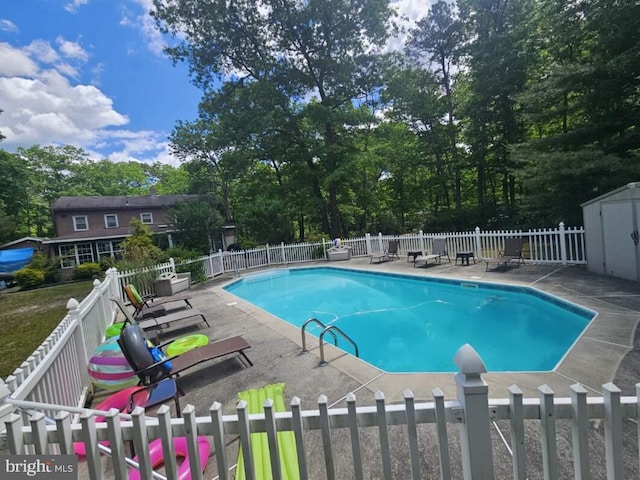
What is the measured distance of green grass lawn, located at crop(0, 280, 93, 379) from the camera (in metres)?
5.92

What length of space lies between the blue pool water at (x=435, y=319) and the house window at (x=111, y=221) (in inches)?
760

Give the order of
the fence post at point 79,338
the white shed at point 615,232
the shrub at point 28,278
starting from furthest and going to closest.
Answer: the shrub at point 28,278 → the white shed at point 615,232 → the fence post at point 79,338

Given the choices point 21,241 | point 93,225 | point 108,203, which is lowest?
point 21,241

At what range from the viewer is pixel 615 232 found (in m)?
6.58

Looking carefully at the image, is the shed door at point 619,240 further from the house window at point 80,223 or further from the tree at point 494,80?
the house window at point 80,223

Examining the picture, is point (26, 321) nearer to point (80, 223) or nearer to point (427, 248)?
point (427, 248)

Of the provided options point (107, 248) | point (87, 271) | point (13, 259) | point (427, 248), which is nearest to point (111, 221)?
point (107, 248)

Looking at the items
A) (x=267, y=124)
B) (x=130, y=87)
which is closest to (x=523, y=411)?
(x=267, y=124)

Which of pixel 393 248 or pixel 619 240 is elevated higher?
pixel 619 240

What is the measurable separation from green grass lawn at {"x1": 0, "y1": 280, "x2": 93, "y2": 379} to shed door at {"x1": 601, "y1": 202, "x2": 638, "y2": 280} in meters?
11.9

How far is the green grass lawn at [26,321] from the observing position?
5.92m

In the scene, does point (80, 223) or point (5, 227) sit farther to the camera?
point (5, 227)

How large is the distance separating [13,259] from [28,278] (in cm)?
591

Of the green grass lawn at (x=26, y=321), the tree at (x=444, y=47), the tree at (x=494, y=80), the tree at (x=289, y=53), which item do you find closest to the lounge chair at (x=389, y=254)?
the tree at (x=289, y=53)
